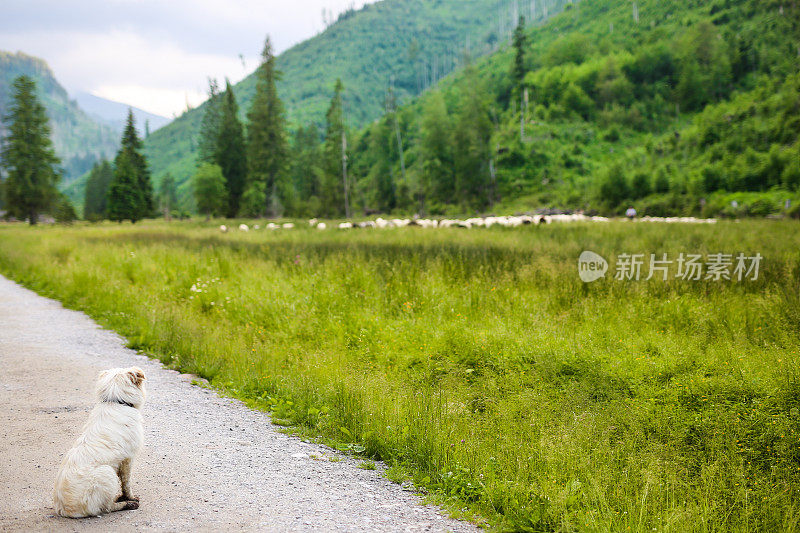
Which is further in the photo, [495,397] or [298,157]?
[298,157]

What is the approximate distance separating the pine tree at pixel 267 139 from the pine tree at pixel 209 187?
135 inches

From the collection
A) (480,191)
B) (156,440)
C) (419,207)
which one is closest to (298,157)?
(419,207)

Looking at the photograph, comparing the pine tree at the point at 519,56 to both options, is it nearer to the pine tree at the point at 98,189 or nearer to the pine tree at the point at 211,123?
the pine tree at the point at 211,123

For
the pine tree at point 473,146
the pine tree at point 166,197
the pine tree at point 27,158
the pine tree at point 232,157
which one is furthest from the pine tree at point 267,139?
the pine tree at point 166,197

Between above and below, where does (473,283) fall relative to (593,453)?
above

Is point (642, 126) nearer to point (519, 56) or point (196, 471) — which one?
point (519, 56)

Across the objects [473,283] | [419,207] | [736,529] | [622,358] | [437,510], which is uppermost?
[419,207]

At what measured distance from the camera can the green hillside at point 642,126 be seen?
156 feet

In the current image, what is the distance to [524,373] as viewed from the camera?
21.7ft

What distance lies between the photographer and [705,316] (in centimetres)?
804

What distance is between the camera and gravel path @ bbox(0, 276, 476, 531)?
11.2ft

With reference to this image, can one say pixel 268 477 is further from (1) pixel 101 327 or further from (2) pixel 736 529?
(1) pixel 101 327

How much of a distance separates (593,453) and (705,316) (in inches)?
191

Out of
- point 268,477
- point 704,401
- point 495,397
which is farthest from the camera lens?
point 495,397
